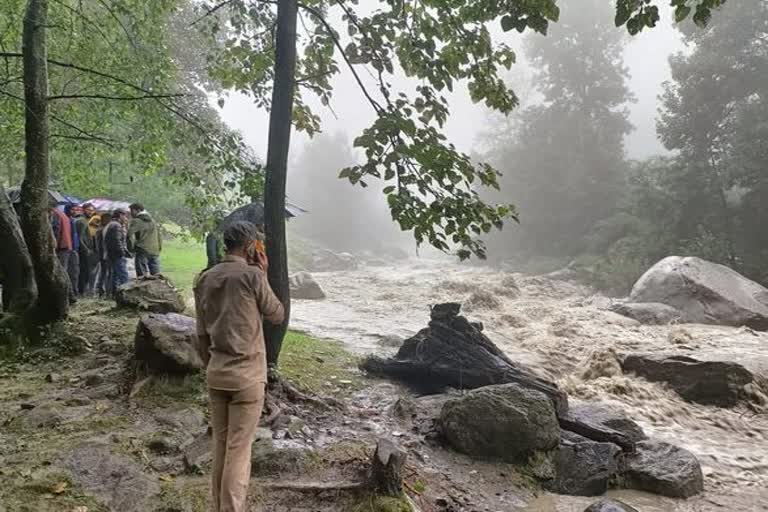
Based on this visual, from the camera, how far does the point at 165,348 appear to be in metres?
5.71

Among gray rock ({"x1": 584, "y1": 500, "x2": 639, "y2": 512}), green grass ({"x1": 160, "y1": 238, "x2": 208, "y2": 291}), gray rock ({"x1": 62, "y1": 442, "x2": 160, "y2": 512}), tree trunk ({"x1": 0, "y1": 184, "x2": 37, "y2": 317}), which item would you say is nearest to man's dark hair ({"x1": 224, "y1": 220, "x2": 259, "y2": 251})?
gray rock ({"x1": 62, "y1": 442, "x2": 160, "y2": 512})

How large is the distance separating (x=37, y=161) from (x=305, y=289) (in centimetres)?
1480

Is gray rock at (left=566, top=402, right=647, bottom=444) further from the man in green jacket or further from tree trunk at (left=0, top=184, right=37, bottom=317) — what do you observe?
the man in green jacket

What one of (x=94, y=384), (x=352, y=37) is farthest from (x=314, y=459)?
(x=352, y=37)

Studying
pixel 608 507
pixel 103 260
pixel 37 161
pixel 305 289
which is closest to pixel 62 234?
pixel 103 260

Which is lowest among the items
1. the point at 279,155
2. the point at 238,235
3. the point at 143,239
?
the point at 143,239

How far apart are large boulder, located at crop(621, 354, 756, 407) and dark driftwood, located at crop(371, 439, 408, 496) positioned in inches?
280

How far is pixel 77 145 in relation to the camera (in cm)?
873

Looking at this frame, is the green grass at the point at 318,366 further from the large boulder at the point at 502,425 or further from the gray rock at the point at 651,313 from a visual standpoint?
the gray rock at the point at 651,313

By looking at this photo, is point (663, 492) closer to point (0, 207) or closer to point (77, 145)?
point (0, 207)

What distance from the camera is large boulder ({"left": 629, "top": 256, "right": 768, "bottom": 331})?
47.4 ft

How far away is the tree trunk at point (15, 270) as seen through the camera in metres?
6.48

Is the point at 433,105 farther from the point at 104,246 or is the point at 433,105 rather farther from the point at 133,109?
the point at 104,246

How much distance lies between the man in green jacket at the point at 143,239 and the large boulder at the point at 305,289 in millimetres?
8994
